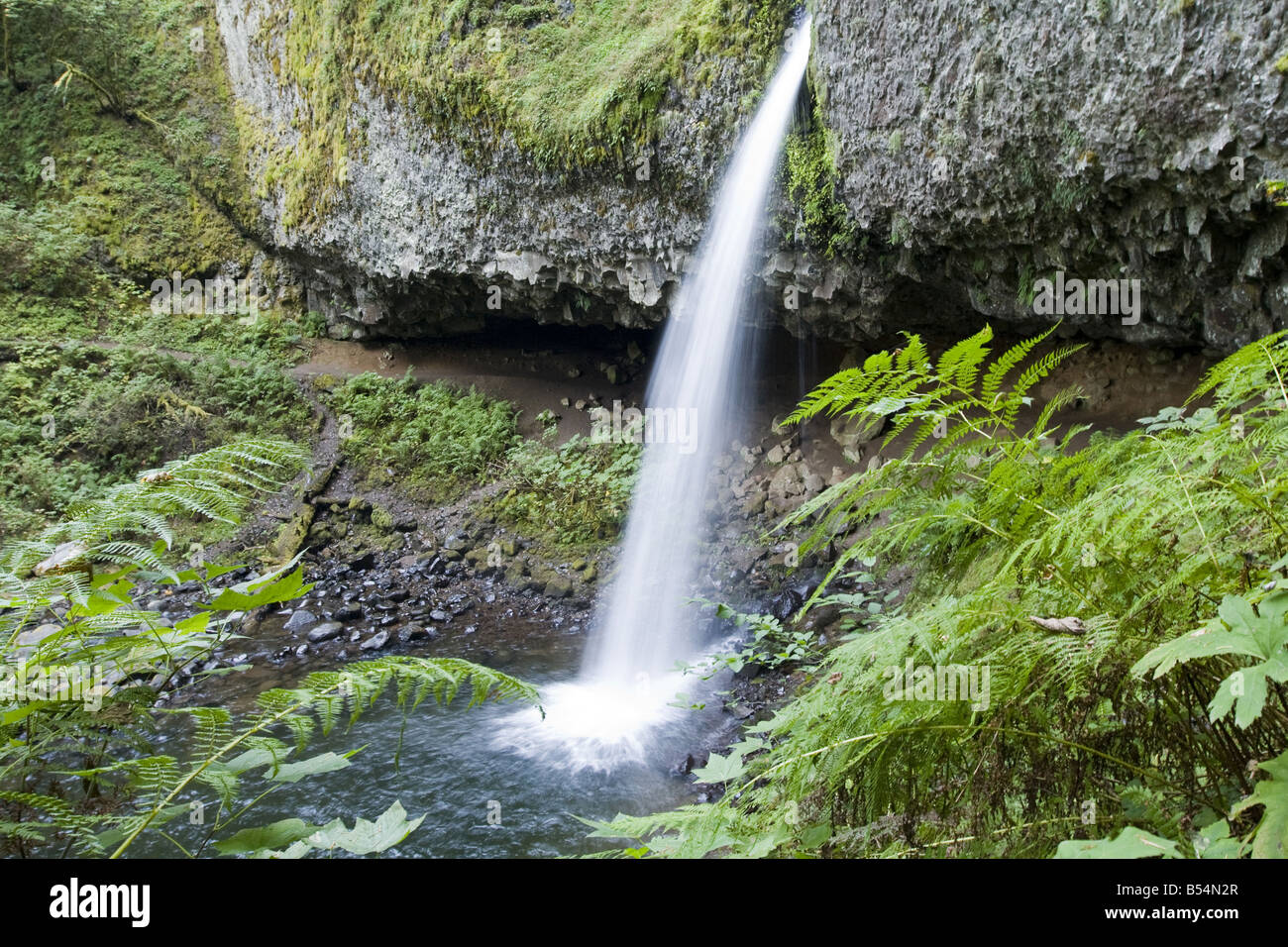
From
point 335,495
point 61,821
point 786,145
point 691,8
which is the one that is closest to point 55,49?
point 335,495

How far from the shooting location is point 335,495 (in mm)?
10148

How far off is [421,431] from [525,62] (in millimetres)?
5029

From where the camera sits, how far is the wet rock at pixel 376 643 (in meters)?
7.30

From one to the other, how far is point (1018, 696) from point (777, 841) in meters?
0.45

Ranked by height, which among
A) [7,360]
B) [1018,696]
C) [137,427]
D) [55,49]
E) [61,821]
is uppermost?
[55,49]

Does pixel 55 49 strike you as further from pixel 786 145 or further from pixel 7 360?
pixel 786 145

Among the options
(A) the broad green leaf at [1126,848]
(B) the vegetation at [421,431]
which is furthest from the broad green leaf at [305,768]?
(B) the vegetation at [421,431]

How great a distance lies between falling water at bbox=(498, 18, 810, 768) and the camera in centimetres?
600

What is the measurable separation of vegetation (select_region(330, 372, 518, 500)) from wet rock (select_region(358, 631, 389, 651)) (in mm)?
2960

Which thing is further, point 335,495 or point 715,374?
point 335,495

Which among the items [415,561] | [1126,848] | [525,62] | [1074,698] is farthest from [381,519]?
[1126,848]

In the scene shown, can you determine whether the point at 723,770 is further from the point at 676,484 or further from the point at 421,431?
the point at 421,431

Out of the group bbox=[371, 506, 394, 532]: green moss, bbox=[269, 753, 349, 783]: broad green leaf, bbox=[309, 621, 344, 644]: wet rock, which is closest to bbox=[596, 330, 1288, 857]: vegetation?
bbox=[269, 753, 349, 783]: broad green leaf

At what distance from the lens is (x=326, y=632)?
7.54 m
